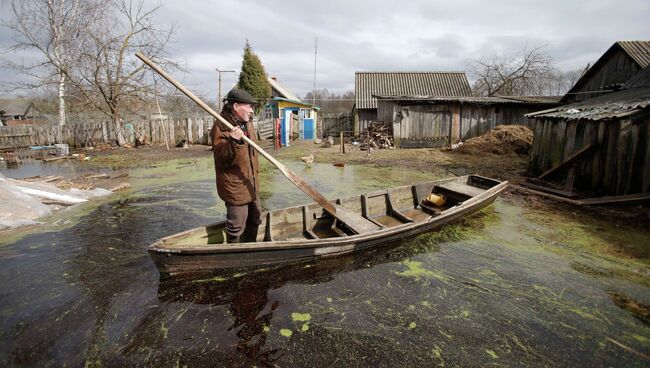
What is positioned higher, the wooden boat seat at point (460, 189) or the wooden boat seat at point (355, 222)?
the wooden boat seat at point (460, 189)

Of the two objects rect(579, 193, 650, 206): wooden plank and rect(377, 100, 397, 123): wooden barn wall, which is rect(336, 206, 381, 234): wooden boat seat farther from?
rect(377, 100, 397, 123): wooden barn wall

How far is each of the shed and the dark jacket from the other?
782 cm

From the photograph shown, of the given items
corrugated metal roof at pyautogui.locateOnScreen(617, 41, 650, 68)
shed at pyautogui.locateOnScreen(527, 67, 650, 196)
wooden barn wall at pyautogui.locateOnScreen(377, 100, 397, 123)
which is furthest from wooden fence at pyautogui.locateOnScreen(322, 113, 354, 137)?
shed at pyautogui.locateOnScreen(527, 67, 650, 196)

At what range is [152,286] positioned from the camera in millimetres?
3863

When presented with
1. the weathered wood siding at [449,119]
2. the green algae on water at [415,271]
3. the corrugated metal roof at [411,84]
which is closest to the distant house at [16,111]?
the corrugated metal roof at [411,84]

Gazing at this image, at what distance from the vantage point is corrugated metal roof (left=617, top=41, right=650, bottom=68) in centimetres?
1232

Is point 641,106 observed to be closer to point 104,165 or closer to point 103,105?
point 104,165

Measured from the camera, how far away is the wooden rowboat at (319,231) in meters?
3.73

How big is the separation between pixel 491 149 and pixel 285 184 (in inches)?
409

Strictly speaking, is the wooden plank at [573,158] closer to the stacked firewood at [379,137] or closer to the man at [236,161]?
the man at [236,161]

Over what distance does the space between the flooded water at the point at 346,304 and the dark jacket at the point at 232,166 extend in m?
1.12

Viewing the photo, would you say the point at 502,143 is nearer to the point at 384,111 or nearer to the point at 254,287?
the point at 384,111

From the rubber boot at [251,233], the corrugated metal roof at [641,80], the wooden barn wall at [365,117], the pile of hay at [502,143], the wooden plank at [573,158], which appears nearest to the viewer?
the rubber boot at [251,233]

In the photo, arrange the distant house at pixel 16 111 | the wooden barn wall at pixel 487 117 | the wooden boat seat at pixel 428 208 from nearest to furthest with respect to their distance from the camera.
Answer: the wooden boat seat at pixel 428 208
the wooden barn wall at pixel 487 117
the distant house at pixel 16 111
